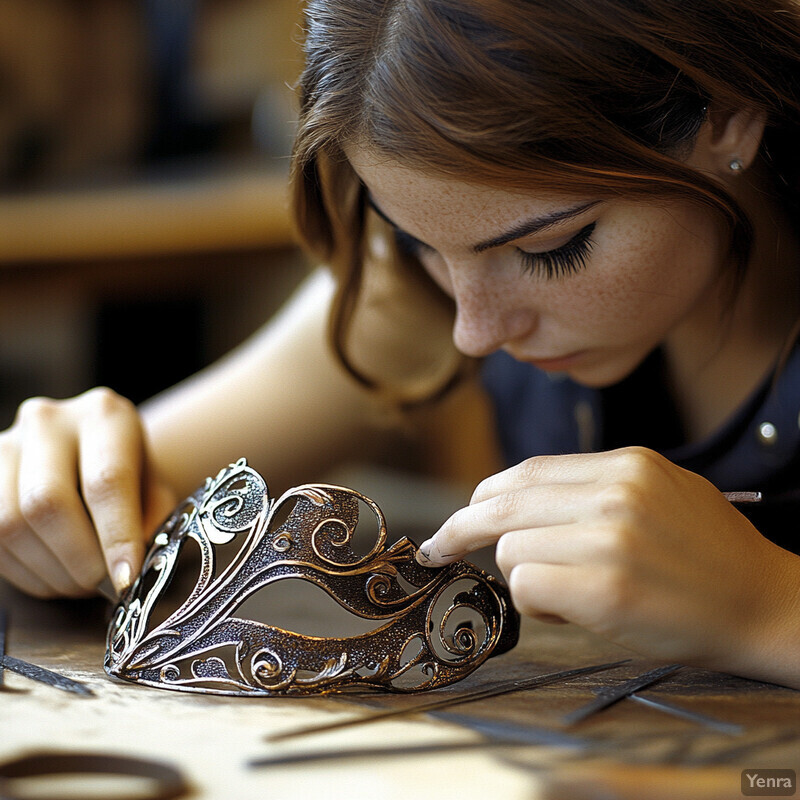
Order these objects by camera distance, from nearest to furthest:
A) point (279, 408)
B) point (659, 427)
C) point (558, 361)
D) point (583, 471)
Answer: point (583, 471) < point (558, 361) < point (659, 427) < point (279, 408)

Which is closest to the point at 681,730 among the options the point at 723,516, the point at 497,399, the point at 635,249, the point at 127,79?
the point at 723,516

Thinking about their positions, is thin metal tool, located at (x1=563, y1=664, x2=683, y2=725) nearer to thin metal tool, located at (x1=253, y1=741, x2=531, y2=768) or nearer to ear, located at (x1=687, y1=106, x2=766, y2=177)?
thin metal tool, located at (x1=253, y1=741, x2=531, y2=768)

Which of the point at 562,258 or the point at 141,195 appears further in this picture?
the point at 141,195

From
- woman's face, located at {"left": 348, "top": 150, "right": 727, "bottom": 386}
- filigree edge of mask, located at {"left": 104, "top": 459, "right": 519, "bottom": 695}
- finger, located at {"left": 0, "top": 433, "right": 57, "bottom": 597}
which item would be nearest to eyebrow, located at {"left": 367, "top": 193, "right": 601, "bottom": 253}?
woman's face, located at {"left": 348, "top": 150, "right": 727, "bottom": 386}

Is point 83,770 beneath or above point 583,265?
beneath

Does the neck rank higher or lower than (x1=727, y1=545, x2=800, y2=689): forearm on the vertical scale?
higher

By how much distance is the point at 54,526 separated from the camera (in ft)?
2.50

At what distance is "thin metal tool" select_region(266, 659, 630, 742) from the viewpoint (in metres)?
0.56

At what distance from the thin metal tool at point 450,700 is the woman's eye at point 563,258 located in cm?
29

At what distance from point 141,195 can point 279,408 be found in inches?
40.9

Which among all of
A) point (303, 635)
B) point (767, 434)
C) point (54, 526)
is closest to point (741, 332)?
point (767, 434)

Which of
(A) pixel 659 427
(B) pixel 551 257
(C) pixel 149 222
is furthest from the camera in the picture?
(C) pixel 149 222

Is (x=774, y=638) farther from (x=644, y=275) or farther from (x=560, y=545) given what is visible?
(x=644, y=275)

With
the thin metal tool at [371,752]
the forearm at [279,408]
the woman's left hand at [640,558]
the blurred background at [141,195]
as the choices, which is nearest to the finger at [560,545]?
the woman's left hand at [640,558]
